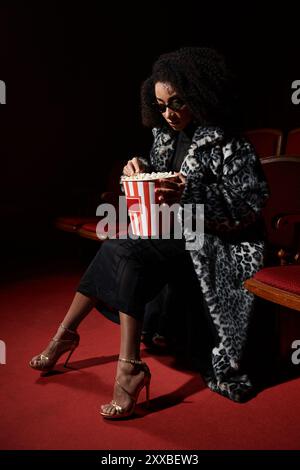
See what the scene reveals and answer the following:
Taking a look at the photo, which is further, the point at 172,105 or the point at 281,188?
the point at 281,188

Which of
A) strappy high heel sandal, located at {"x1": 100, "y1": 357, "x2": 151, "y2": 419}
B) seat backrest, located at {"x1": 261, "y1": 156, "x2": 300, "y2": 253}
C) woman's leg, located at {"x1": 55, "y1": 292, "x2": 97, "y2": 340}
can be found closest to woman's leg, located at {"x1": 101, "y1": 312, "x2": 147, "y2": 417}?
strappy high heel sandal, located at {"x1": 100, "y1": 357, "x2": 151, "y2": 419}

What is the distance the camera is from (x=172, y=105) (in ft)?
5.71

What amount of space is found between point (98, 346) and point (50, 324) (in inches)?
14.7

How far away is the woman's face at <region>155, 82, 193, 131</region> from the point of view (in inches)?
67.8

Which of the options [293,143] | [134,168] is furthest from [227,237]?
[293,143]

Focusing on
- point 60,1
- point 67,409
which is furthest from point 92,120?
point 67,409

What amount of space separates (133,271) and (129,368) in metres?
0.31

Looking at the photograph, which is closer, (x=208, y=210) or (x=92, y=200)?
(x=208, y=210)

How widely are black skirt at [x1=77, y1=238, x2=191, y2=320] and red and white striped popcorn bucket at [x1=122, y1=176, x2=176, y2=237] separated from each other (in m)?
0.10

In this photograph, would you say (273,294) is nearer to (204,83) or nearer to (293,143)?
(204,83)

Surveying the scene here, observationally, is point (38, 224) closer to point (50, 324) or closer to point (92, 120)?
point (92, 120)

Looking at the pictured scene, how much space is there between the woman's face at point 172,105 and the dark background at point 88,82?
2.18 meters

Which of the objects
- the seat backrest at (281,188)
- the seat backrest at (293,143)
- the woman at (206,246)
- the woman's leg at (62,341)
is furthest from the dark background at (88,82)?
the woman at (206,246)

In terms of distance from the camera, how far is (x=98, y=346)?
2.21m
